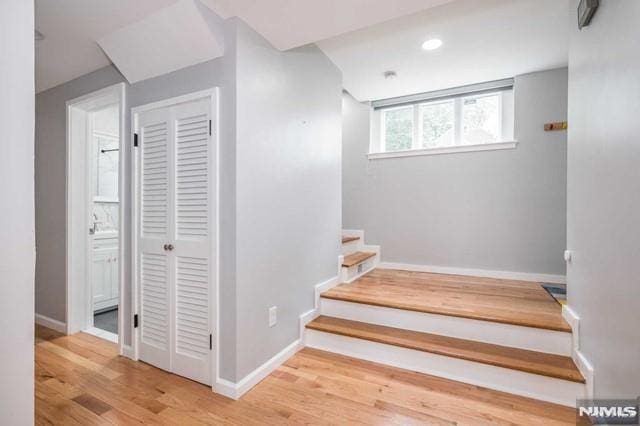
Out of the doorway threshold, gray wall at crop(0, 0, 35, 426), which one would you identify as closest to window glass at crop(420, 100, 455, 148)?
gray wall at crop(0, 0, 35, 426)

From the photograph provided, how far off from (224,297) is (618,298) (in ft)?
6.54

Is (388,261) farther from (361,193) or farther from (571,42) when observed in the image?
(571,42)

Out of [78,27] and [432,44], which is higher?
[432,44]

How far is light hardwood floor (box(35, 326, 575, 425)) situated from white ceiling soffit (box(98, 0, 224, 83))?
2.11m

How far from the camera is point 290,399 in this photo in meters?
1.74

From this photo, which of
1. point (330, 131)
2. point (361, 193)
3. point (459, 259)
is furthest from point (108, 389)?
point (459, 259)

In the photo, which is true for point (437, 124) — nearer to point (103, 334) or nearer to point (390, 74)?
point (390, 74)

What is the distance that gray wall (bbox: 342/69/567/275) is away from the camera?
307 centimetres

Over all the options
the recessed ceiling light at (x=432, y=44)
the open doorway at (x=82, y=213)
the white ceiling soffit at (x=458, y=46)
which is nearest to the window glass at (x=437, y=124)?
the white ceiling soffit at (x=458, y=46)

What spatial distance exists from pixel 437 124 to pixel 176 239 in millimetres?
3222

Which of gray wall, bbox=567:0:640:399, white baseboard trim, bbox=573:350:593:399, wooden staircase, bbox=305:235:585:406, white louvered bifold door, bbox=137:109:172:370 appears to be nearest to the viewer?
gray wall, bbox=567:0:640:399

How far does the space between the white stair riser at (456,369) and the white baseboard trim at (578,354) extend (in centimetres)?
7

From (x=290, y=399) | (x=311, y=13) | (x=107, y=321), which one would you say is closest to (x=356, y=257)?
(x=290, y=399)

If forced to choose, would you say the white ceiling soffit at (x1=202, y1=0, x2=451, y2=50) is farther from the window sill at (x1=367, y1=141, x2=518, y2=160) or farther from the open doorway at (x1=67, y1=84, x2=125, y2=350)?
the window sill at (x1=367, y1=141, x2=518, y2=160)
